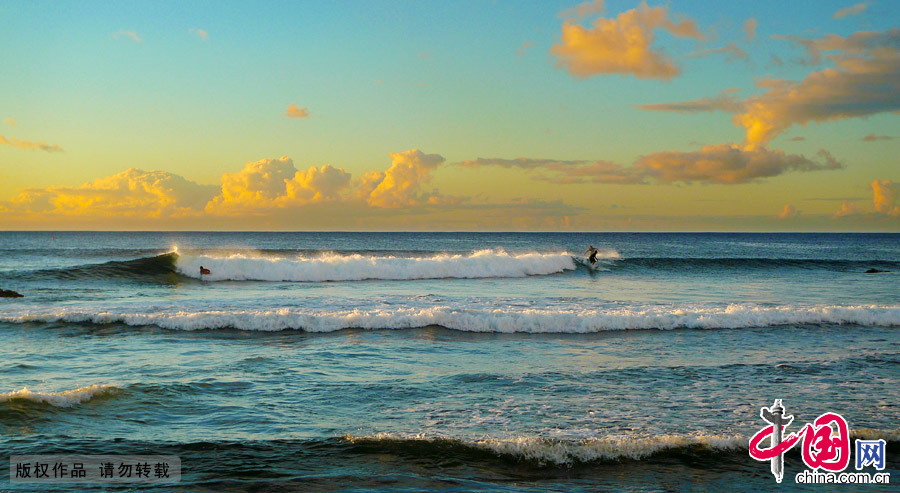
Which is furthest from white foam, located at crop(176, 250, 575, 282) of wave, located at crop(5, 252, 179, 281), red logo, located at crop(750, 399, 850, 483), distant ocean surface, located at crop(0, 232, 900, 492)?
red logo, located at crop(750, 399, 850, 483)

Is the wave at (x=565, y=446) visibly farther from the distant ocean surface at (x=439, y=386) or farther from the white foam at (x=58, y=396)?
the white foam at (x=58, y=396)

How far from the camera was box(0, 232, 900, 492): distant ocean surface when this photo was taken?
663cm

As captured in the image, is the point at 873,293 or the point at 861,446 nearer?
the point at 861,446

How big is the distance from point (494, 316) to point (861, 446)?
9948 mm

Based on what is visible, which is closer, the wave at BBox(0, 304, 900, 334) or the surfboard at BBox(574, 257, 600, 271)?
the wave at BBox(0, 304, 900, 334)

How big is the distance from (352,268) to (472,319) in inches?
755

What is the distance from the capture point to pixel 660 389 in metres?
9.62

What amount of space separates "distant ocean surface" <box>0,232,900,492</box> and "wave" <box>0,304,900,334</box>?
2.4 inches

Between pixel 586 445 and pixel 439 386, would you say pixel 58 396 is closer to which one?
pixel 439 386

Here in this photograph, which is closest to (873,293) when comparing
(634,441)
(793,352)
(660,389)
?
(793,352)

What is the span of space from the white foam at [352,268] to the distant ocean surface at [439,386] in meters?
10.5

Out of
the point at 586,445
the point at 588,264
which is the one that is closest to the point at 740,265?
the point at 588,264

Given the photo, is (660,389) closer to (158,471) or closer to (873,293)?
(158,471)

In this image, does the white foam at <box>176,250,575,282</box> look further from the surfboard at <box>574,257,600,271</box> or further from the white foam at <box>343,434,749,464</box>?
the white foam at <box>343,434,749,464</box>
